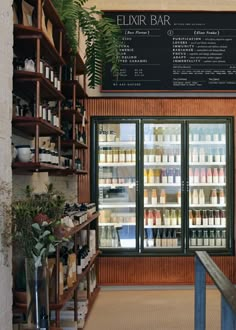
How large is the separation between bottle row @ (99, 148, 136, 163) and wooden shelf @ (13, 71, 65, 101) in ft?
8.66

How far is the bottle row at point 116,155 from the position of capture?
683cm

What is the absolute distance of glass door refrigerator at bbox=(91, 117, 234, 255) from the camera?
22.2 ft

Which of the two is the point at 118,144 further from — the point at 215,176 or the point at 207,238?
the point at 207,238

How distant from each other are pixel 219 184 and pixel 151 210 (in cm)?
96

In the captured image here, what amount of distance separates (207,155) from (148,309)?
2.29 metres

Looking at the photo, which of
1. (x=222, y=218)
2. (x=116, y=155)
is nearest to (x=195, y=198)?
(x=222, y=218)

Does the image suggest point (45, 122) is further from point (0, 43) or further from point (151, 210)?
point (151, 210)

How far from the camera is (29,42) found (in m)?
3.43

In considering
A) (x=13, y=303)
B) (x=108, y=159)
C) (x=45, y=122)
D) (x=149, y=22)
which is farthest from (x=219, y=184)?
→ (x=13, y=303)

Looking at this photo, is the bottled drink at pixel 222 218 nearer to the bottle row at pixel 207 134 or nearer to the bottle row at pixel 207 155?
the bottle row at pixel 207 155

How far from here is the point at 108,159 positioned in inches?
270

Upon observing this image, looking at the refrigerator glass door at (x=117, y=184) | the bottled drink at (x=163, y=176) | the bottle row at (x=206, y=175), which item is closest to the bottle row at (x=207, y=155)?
the bottle row at (x=206, y=175)

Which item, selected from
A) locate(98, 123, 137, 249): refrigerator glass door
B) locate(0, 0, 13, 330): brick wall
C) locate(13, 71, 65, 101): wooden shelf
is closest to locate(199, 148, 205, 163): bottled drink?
locate(98, 123, 137, 249): refrigerator glass door

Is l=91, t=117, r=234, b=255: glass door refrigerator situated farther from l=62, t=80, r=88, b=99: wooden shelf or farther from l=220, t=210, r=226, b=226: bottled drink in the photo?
l=62, t=80, r=88, b=99: wooden shelf
